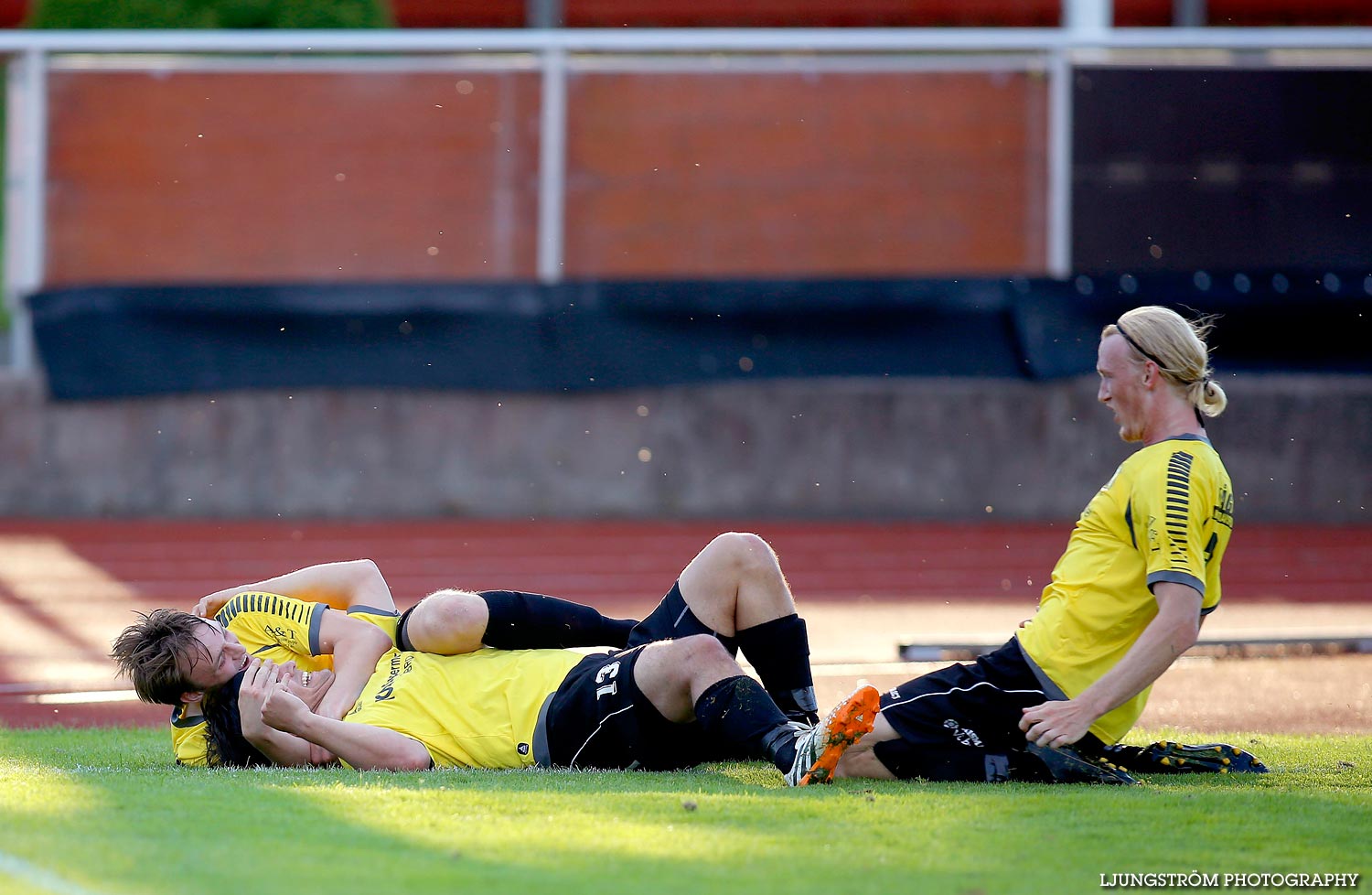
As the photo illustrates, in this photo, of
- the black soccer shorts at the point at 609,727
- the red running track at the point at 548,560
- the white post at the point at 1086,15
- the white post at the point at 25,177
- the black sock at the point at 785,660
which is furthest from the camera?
the white post at the point at 1086,15

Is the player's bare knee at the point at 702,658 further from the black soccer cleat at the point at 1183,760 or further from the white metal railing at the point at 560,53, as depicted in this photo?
the white metal railing at the point at 560,53

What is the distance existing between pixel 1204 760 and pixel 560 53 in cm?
961

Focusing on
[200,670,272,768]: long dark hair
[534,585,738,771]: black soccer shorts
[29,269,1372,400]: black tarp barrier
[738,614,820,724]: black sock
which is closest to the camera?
[534,585,738,771]: black soccer shorts

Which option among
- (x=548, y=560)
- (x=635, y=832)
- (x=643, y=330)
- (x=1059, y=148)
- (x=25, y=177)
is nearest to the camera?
(x=635, y=832)

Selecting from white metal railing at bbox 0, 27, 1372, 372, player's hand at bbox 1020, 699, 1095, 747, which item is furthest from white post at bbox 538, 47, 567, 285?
player's hand at bbox 1020, 699, 1095, 747

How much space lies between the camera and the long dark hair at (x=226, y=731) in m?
4.50

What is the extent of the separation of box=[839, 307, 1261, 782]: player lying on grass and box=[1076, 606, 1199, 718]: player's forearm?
22 millimetres

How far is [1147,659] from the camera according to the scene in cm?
393

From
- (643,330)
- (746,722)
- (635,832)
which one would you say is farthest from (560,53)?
(635,832)

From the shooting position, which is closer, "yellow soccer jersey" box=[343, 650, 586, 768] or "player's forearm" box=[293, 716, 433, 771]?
"player's forearm" box=[293, 716, 433, 771]

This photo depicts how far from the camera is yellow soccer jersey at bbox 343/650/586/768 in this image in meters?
4.49

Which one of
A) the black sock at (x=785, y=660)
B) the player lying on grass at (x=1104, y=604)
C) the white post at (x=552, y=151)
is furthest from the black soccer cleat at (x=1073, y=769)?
the white post at (x=552, y=151)

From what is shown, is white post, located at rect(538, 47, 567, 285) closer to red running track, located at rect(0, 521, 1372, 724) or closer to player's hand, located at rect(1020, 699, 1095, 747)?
red running track, located at rect(0, 521, 1372, 724)

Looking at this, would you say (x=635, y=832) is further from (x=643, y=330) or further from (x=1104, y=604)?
(x=643, y=330)
